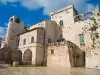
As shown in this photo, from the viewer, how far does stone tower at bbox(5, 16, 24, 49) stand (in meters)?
34.7

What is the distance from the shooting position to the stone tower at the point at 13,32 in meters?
34.7

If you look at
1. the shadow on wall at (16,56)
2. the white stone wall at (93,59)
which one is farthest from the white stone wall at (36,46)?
the white stone wall at (93,59)

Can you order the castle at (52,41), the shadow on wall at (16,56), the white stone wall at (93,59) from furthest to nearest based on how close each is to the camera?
1. the shadow on wall at (16,56)
2. the castle at (52,41)
3. the white stone wall at (93,59)

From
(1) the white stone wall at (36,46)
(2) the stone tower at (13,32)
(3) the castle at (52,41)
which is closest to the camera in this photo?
(3) the castle at (52,41)

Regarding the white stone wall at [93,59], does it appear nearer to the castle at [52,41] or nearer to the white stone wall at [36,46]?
the castle at [52,41]

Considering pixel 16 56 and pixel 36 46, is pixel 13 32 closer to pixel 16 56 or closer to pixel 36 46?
pixel 16 56

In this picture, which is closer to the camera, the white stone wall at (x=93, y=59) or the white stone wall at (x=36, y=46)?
the white stone wall at (x=93, y=59)

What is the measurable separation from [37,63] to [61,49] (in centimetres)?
648

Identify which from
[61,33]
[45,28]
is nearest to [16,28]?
[45,28]

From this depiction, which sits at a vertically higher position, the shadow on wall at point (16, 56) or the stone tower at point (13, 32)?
the stone tower at point (13, 32)

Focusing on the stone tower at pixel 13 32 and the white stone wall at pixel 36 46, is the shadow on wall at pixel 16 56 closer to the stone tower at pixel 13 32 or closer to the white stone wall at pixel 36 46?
the stone tower at pixel 13 32

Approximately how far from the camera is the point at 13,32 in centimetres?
3544

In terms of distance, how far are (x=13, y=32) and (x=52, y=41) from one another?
479 inches

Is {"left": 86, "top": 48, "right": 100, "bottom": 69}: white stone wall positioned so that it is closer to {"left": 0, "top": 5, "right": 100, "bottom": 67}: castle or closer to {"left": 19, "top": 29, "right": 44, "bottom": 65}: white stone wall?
{"left": 0, "top": 5, "right": 100, "bottom": 67}: castle
